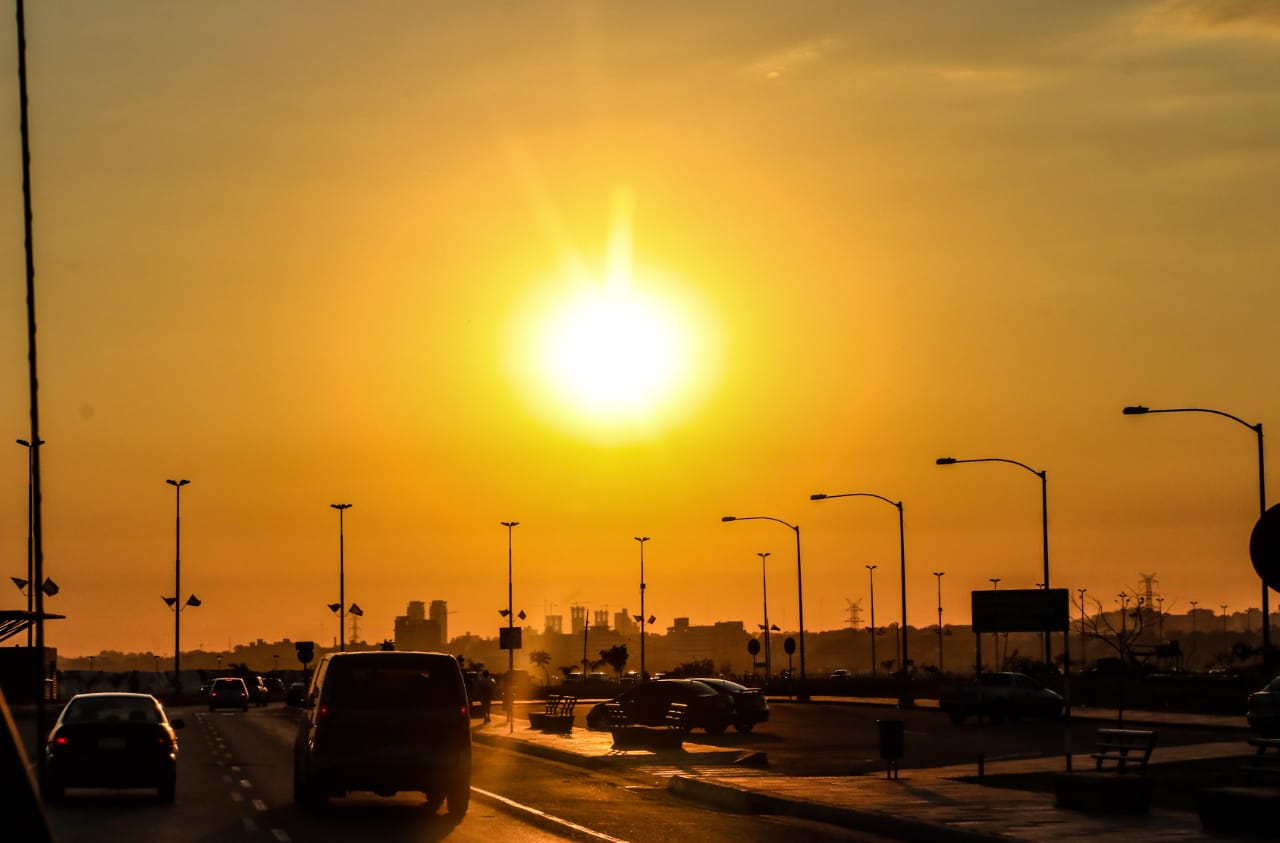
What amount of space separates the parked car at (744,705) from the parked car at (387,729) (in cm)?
2827

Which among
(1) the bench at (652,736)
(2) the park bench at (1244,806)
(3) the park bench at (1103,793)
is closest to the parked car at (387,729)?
(3) the park bench at (1103,793)

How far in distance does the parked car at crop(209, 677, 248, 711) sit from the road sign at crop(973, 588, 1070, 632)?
54.6m

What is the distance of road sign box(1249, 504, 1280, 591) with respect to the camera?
1315cm

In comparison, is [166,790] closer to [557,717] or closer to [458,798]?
[458,798]

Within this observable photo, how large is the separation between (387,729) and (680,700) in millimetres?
29459

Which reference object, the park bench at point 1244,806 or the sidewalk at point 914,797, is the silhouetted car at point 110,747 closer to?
the sidewalk at point 914,797

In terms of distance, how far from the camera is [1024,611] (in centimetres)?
3067

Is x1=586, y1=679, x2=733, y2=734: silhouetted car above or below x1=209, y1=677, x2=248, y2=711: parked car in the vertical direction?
above

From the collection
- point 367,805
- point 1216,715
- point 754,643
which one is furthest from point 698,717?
point 754,643

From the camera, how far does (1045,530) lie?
57594 mm

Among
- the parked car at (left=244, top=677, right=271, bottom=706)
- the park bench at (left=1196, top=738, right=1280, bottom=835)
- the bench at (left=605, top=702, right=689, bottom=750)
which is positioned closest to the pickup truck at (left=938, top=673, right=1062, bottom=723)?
the bench at (left=605, top=702, right=689, bottom=750)

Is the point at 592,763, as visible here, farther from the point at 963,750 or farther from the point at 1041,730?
the point at 1041,730

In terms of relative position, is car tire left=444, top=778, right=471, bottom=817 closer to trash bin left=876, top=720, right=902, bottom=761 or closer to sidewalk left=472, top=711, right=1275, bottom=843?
sidewalk left=472, top=711, right=1275, bottom=843

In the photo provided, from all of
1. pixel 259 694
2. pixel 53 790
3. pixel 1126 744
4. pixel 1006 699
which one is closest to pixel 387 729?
pixel 53 790
